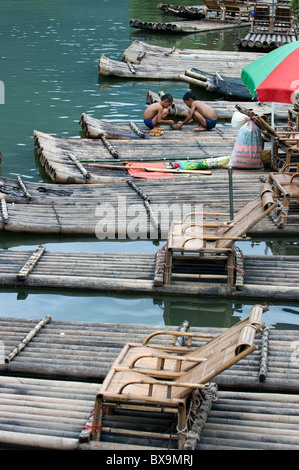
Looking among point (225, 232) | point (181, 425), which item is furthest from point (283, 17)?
point (181, 425)

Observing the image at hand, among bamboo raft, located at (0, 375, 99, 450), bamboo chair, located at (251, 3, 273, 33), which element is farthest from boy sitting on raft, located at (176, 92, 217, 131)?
bamboo chair, located at (251, 3, 273, 33)

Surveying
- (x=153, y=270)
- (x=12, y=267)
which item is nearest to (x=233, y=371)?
(x=153, y=270)

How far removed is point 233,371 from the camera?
573cm

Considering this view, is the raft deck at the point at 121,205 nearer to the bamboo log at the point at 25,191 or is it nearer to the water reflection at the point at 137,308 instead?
the bamboo log at the point at 25,191

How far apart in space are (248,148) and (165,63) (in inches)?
415

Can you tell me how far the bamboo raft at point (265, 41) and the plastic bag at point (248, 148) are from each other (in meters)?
14.5

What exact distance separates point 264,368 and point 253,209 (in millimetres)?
2372

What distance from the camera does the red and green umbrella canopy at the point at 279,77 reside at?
9.34m

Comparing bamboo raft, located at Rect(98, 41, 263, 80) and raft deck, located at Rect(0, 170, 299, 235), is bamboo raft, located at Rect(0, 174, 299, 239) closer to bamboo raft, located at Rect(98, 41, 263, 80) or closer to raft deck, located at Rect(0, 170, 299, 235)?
raft deck, located at Rect(0, 170, 299, 235)

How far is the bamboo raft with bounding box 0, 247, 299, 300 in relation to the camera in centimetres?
Result: 738

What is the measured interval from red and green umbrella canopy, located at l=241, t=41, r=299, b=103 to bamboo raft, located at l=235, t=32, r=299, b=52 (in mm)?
15067

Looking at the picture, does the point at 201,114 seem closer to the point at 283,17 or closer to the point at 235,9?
the point at 283,17

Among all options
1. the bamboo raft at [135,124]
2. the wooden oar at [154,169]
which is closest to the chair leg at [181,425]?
the wooden oar at [154,169]

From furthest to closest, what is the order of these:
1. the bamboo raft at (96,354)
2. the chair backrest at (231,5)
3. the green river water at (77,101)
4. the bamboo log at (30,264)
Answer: the chair backrest at (231,5), the bamboo log at (30,264), the green river water at (77,101), the bamboo raft at (96,354)
